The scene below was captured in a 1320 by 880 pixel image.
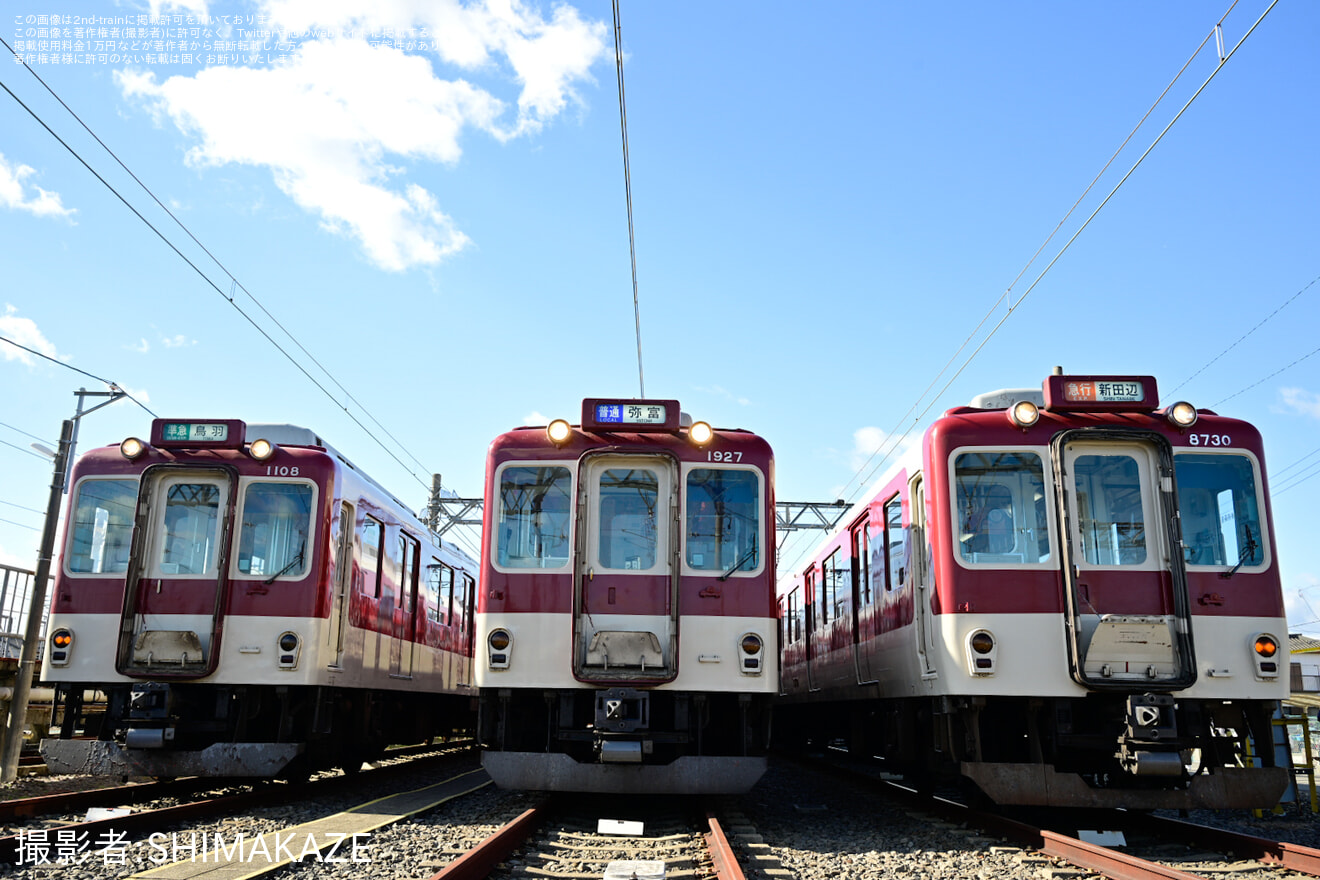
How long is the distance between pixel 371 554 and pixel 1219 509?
8.30 metres

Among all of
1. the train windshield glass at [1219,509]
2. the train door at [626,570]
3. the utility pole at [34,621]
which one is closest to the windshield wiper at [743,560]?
the train door at [626,570]

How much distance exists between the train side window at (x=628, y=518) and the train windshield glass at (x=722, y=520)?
0.33 meters

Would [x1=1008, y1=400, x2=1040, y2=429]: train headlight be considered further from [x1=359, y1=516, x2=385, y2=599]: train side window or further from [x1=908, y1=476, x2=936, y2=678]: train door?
[x1=359, y1=516, x2=385, y2=599]: train side window

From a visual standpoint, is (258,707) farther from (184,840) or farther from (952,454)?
(952,454)

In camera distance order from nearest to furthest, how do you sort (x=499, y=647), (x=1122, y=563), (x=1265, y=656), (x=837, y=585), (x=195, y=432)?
(x=1265, y=656) < (x=1122, y=563) < (x=499, y=647) < (x=195, y=432) < (x=837, y=585)

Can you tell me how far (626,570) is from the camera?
881 cm

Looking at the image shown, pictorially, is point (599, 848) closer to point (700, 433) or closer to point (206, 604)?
point (700, 433)

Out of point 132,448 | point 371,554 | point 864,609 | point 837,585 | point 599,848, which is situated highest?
point 132,448

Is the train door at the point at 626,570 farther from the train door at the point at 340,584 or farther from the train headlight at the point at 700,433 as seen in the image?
the train door at the point at 340,584

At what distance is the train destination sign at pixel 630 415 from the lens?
9.10 meters

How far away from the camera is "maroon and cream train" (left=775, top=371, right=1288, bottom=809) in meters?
7.62

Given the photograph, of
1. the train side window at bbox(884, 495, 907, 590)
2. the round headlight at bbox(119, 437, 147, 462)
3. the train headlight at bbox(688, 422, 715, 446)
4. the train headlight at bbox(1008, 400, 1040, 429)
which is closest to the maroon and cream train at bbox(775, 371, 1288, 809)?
the train headlight at bbox(1008, 400, 1040, 429)

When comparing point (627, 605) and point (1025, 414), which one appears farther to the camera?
point (627, 605)

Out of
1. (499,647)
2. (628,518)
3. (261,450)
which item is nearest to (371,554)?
(261,450)
